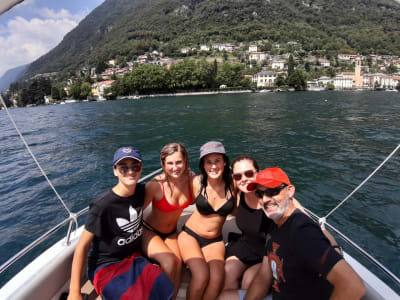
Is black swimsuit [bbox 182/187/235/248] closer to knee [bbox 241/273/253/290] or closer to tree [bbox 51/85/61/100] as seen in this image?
knee [bbox 241/273/253/290]

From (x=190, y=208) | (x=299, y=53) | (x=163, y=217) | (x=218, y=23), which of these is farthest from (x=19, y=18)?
(x=218, y=23)

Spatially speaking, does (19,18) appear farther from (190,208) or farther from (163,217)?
(190,208)

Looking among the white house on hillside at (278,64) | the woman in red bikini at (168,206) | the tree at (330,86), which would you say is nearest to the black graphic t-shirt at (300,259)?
the woman in red bikini at (168,206)

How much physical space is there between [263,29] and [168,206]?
187m

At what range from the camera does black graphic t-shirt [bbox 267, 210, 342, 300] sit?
114cm

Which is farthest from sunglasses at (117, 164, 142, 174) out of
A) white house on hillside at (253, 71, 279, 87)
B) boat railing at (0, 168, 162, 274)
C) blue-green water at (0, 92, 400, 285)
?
white house on hillside at (253, 71, 279, 87)

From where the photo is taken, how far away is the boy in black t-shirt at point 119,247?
174 centimetres

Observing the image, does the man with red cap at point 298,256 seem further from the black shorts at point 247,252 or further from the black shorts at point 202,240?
the black shorts at point 202,240

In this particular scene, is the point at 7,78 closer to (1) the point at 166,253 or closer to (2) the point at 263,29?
(1) the point at 166,253

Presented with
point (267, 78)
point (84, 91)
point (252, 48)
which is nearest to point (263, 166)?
point (84, 91)

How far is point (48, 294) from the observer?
1939mm

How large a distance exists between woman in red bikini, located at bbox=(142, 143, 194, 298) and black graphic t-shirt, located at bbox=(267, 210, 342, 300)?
3.27 feet

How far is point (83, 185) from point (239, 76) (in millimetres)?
86076

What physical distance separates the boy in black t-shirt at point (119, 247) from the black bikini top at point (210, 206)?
0.59 meters
